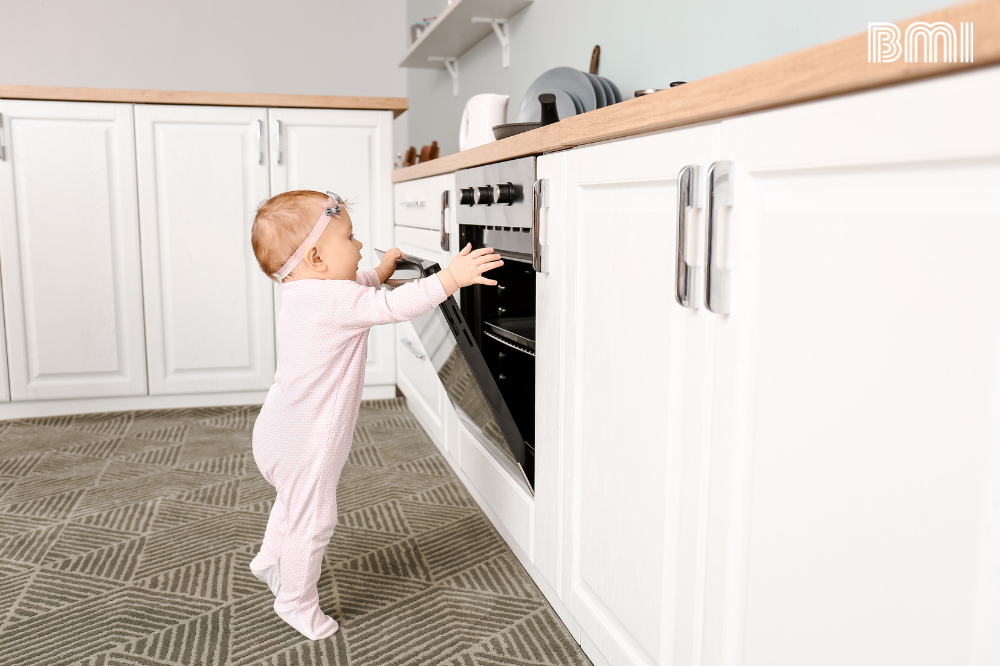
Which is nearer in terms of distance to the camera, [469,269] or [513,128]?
[469,269]

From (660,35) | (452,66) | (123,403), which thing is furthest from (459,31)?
(123,403)

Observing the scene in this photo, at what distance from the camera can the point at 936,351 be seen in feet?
2.02

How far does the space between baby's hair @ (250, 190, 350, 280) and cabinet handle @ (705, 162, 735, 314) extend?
0.87m

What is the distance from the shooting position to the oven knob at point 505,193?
1.54m

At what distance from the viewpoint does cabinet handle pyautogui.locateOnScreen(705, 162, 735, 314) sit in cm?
86

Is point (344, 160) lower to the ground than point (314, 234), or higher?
higher

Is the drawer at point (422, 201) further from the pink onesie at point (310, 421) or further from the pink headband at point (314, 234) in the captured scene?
the pink onesie at point (310, 421)

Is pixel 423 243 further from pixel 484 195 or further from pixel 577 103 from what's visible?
pixel 484 195

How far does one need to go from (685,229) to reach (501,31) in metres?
2.40

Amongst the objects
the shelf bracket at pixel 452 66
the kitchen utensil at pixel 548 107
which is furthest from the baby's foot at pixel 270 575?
the shelf bracket at pixel 452 66

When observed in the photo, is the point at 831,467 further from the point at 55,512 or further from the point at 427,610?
the point at 55,512

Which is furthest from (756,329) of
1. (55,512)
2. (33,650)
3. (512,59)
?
(512,59)

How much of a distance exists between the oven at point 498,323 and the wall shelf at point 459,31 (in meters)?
1.23

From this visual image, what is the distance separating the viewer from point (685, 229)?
3.00 feet
